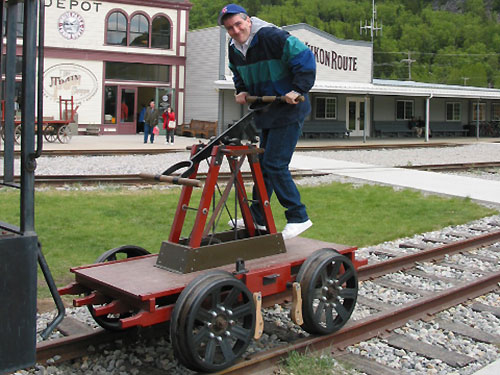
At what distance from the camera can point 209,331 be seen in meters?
3.50

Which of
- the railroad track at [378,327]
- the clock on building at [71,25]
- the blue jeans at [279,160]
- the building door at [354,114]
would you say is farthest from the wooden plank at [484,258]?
the building door at [354,114]

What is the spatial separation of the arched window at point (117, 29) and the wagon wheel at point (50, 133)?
992cm

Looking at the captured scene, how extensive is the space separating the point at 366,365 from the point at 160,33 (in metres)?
31.5

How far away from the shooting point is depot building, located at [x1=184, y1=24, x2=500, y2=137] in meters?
31.1

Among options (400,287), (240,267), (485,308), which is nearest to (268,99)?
(240,267)

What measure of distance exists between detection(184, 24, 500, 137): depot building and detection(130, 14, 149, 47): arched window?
240 centimetres

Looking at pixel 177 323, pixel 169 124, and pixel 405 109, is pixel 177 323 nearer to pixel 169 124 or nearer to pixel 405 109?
pixel 169 124

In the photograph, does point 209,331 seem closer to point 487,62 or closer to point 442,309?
point 442,309

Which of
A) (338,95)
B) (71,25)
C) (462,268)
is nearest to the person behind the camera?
(462,268)

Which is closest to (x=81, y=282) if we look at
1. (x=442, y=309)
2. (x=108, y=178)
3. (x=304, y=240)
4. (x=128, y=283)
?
(x=128, y=283)

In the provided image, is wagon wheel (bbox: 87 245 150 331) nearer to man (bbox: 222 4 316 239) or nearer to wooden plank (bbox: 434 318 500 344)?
man (bbox: 222 4 316 239)

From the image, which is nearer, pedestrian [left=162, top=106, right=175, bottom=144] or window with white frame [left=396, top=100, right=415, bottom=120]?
pedestrian [left=162, top=106, right=175, bottom=144]

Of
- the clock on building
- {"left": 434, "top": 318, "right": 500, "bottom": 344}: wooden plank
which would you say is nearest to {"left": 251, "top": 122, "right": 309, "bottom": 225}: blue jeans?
{"left": 434, "top": 318, "right": 500, "bottom": 344}: wooden plank

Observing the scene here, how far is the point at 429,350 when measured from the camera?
4.33 meters
